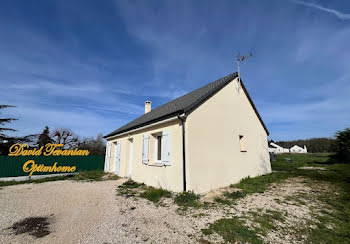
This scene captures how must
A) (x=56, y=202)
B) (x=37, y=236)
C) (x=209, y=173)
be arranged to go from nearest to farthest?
(x=37, y=236), (x=56, y=202), (x=209, y=173)

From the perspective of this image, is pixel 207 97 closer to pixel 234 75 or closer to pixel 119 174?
pixel 234 75

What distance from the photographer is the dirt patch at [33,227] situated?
327 cm

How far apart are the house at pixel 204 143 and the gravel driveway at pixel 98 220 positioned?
1.55m

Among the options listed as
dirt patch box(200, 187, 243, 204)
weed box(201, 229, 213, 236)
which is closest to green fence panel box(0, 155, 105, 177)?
dirt patch box(200, 187, 243, 204)

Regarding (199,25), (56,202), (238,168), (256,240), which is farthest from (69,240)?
(199,25)

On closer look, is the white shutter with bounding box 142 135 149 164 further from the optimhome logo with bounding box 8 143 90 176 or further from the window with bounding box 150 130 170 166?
the optimhome logo with bounding box 8 143 90 176

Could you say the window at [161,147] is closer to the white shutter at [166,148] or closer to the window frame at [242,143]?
the white shutter at [166,148]

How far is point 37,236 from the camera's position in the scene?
3.12m

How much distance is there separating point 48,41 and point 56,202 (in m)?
6.55

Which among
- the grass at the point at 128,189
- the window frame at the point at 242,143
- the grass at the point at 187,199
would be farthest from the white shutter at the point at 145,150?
the window frame at the point at 242,143

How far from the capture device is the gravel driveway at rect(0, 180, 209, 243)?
10.0ft

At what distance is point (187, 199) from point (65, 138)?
23116mm

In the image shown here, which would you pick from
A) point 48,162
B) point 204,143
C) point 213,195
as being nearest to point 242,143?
point 204,143

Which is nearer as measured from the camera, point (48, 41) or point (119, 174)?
point (48, 41)
